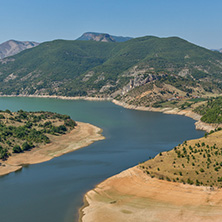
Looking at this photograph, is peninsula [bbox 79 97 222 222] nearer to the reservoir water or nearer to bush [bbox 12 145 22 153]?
the reservoir water

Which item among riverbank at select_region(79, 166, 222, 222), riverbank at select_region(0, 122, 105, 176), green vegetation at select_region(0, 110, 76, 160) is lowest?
riverbank at select_region(79, 166, 222, 222)

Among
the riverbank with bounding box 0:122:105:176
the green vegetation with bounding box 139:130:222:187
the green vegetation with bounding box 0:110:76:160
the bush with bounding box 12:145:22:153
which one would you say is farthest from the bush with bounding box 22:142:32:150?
the green vegetation with bounding box 139:130:222:187

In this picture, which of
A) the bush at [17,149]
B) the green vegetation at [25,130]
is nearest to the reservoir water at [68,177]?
the bush at [17,149]

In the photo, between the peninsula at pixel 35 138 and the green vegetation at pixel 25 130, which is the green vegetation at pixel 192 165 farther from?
the green vegetation at pixel 25 130

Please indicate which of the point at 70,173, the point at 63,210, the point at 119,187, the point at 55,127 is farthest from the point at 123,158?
the point at 55,127

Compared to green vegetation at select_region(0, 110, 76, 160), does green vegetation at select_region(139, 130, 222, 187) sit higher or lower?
lower

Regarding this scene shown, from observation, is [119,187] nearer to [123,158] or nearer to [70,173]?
[70,173]
